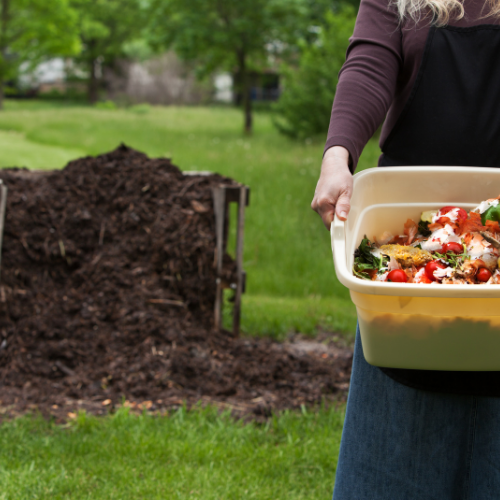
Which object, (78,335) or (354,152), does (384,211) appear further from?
(78,335)

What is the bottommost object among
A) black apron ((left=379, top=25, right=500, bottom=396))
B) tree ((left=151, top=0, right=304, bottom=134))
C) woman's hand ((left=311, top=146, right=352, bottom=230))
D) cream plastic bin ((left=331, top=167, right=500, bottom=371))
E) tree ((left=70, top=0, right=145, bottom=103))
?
cream plastic bin ((left=331, top=167, right=500, bottom=371))

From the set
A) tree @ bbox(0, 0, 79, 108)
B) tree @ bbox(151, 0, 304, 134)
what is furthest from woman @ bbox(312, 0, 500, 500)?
tree @ bbox(0, 0, 79, 108)

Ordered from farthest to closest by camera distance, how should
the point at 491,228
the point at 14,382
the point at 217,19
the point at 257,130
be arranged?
the point at 257,130
the point at 217,19
the point at 14,382
the point at 491,228

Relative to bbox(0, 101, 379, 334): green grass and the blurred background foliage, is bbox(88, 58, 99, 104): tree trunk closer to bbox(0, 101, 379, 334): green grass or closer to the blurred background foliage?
the blurred background foliage

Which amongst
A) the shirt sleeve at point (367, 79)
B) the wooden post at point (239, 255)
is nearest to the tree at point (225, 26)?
the wooden post at point (239, 255)

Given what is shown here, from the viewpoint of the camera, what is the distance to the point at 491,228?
4.62 feet

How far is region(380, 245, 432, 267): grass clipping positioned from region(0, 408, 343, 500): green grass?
1.48 metres

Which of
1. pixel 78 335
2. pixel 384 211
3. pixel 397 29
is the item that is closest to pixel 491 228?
pixel 384 211

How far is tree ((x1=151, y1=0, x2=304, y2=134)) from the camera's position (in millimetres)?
15805

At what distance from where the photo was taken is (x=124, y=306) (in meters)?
3.85

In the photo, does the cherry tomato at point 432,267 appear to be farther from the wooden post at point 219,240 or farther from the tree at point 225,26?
the tree at point 225,26

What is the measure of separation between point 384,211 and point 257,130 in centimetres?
1772

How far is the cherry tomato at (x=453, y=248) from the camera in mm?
1396

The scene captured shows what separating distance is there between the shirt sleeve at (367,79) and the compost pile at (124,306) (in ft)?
6.81
